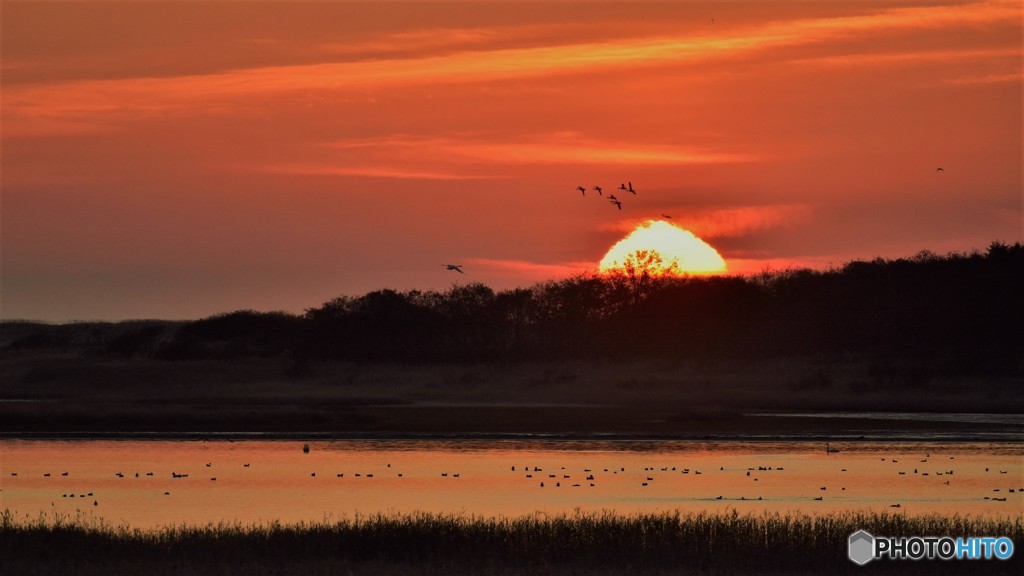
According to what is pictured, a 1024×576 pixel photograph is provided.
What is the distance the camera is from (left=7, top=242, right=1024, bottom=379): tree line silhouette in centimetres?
10188

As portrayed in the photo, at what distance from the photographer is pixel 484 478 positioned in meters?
45.2

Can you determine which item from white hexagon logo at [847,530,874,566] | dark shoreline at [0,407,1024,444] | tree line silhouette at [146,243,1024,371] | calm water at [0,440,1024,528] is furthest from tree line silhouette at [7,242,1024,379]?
white hexagon logo at [847,530,874,566]

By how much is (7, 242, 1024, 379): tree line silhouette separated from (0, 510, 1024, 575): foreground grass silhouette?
6303cm

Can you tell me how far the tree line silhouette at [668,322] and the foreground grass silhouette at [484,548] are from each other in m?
63.0

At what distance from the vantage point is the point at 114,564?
28156 mm

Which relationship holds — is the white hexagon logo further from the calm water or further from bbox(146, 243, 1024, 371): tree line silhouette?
bbox(146, 243, 1024, 371): tree line silhouette

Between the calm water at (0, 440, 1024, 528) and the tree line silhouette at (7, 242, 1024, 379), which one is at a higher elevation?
the tree line silhouette at (7, 242, 1024, 379)

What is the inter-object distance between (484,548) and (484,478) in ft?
50.2

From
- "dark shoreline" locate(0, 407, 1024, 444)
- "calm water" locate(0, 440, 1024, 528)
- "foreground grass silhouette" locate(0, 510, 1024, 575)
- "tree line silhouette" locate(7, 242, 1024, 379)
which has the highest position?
"tree line silhouette" locate(7, 242, 1024, 379)

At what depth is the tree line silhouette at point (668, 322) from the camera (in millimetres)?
101875

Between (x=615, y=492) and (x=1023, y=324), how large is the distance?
65464 mm

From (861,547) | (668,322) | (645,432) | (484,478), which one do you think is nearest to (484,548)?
(861,547)

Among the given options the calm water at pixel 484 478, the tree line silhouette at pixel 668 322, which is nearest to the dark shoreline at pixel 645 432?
the calm water at pixel 484 478

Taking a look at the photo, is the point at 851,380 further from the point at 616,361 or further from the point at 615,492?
the point at 615,492
